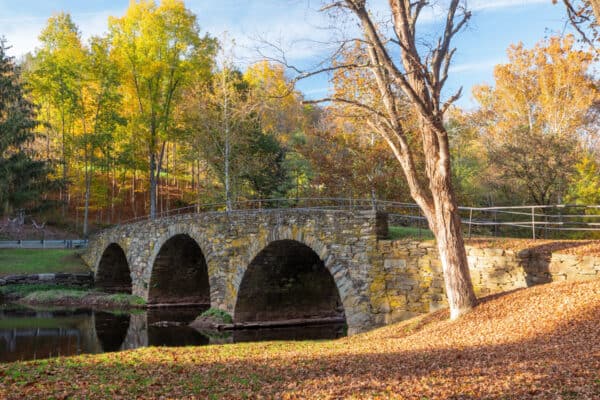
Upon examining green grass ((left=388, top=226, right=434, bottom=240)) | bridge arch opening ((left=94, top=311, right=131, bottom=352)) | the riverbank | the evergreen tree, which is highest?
the evergreen tree

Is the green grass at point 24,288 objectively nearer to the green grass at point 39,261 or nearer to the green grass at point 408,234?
the green grass at point 39,261

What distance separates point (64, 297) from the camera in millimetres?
25188

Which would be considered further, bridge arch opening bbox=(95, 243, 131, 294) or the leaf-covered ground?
bridge arch opening bbox=(95, 243, 131, 294)

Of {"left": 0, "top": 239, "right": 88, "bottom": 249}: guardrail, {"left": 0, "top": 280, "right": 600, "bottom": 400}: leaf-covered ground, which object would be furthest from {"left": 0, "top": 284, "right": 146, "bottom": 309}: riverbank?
{"left": 0, "top": 280, "right": 600, "bottom": 400}: leaf-covered ground

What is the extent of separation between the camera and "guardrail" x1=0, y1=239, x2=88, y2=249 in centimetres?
3338

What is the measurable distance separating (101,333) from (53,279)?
12.1 metres

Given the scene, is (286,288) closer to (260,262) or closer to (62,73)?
(260,262)

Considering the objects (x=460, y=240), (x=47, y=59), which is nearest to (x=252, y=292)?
(x=460, y=240)

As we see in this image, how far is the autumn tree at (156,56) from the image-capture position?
32500mm

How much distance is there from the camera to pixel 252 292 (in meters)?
18.7

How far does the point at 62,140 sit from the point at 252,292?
25.7 meters

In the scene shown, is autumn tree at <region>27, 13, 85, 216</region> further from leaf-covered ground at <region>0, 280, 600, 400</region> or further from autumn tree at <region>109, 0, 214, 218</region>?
leaf-covered ground at <region>0, 280, 600, 400</region>

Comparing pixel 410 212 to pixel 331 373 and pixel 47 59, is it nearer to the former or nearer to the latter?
pixel 331 373

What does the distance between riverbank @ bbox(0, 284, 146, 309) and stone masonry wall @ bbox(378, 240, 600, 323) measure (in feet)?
48.8
